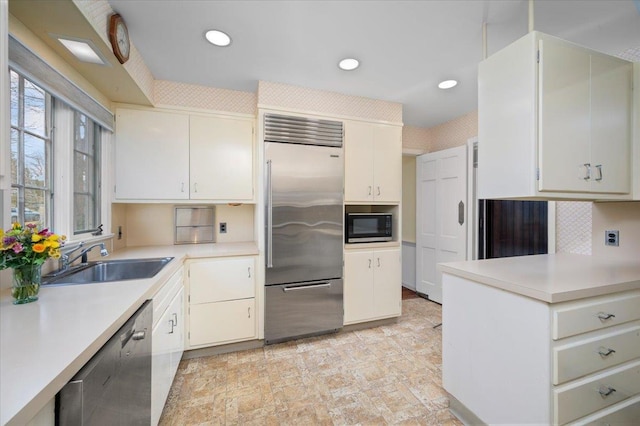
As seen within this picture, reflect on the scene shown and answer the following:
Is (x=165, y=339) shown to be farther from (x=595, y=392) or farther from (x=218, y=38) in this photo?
(x=595, y=392)

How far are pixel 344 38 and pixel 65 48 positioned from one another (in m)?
1.70

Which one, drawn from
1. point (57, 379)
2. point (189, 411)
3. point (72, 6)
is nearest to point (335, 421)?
point (189, 411)

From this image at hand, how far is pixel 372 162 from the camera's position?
113 inches

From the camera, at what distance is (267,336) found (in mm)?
2484

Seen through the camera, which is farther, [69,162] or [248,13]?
[69,162]

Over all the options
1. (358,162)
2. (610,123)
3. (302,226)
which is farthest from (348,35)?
(610,123)

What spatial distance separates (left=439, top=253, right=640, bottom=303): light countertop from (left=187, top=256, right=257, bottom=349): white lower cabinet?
1.68 m

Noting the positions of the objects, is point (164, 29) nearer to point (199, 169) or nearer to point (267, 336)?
point (199, 169)

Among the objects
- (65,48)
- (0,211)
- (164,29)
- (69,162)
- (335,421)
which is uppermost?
(164,29)

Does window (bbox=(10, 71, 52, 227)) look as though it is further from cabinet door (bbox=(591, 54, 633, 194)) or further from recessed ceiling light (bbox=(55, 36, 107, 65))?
cabinet door (bbox=(591, 54, 633, 194))

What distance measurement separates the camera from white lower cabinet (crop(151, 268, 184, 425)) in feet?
4.72

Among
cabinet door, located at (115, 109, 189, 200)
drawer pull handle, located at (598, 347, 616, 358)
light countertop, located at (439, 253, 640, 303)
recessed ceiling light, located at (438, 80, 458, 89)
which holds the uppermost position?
recessed ceiling light, located at (438, 80, 458, 89)

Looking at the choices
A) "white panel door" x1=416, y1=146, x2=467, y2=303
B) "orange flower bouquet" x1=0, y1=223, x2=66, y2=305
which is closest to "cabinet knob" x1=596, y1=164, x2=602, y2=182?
"white panel door" x1=416, y1=146, x2=467, y2=303

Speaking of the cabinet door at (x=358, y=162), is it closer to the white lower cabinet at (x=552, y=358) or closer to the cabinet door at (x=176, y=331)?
the white lower cabinet at (x=552, y=358)
